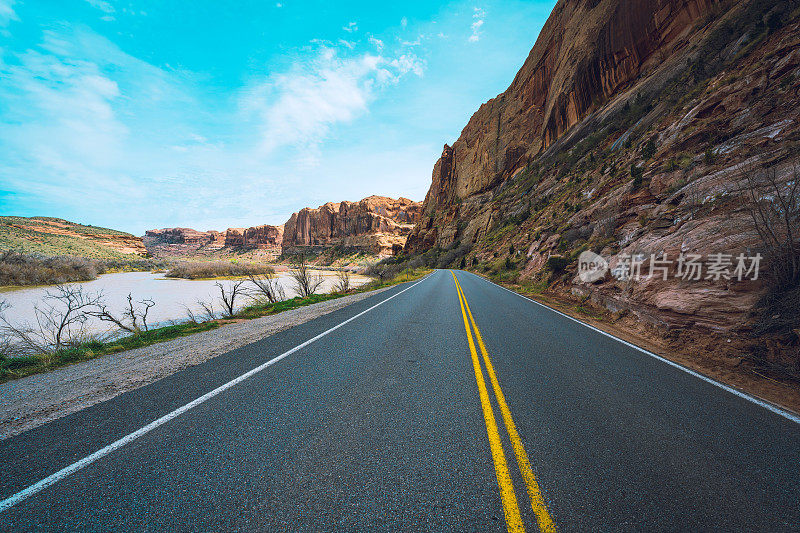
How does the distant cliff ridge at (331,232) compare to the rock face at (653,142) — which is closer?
the rock face at (653,142)

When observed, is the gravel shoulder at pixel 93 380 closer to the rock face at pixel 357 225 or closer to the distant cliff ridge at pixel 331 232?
the rock face at pixel 357 225

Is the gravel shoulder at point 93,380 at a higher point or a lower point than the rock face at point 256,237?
lower

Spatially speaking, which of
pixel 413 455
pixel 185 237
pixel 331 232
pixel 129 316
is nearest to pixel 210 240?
pixel 185 237

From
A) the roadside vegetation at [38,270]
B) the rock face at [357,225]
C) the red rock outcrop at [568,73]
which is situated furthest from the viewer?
the rock face at [357,225]

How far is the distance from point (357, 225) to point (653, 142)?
10299cm

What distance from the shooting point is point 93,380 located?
3.96 metres

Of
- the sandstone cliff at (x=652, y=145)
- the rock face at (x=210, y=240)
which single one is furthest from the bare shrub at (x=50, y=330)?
the rock face at (x=210, y=240)

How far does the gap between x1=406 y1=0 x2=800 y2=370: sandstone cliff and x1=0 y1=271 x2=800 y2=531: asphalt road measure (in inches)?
167

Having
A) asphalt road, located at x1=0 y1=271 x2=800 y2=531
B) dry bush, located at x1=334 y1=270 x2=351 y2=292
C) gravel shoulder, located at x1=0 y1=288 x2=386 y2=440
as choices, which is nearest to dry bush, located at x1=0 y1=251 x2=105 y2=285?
dry bush, located at x1=334 y1=270 x2=351 y2=292

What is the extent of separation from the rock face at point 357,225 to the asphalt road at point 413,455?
285 feet

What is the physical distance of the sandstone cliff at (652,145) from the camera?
6.37 meters

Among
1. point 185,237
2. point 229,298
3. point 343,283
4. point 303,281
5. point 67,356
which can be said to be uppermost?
point 185,237

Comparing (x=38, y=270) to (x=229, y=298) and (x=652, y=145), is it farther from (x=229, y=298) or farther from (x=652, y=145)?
A: (x=652, y=145)

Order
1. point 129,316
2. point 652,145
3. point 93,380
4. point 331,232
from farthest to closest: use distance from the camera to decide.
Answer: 1. point 331,232
2. point 129,316
3. point 652,145
4. point 93,380
